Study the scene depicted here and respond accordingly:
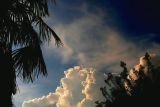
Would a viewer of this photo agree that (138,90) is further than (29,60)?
Yes

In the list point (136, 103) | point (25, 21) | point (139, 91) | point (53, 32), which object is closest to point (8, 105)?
point (25, 21)

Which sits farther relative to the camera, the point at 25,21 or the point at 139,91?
the point at 139,91

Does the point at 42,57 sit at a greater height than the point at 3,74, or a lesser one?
greater

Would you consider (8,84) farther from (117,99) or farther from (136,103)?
(117,99)

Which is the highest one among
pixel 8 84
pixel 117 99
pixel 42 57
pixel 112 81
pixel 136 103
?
pixel 112 81

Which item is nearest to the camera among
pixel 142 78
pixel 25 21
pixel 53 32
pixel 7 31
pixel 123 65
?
pixel 7 31

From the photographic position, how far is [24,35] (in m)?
10.1

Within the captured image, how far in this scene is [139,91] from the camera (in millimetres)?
26844

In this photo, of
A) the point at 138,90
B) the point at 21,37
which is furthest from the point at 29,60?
the point at 138,90

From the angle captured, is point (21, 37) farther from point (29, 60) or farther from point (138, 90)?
point (138, 90)

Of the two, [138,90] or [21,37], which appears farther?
[138,90]

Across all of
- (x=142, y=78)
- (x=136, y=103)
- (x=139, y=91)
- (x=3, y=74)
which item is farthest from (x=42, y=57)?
(x=142, y=78)

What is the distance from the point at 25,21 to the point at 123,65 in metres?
21.5

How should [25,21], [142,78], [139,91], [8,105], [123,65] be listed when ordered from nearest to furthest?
[8,105], [25,21], [139,91], [142,78], [123,65]
